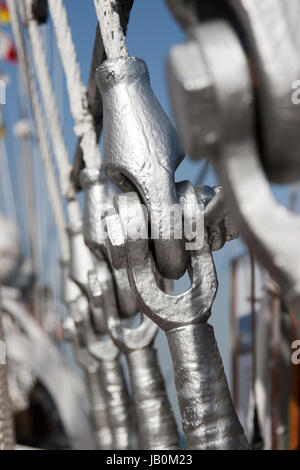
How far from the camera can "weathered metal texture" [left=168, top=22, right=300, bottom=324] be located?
8.5 inches

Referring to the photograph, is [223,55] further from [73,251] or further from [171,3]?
[73,251]

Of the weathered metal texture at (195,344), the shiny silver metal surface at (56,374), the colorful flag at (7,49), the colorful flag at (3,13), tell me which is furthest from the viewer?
the colorful flag at (7,49)

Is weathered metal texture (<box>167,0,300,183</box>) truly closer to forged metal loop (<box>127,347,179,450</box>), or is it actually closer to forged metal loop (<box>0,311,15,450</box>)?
forged metal loop (<box>127,347,179,450</box>)

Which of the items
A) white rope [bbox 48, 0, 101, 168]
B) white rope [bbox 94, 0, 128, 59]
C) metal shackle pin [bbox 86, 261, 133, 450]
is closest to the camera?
white rope [bbox 94, 0, 128, 59]

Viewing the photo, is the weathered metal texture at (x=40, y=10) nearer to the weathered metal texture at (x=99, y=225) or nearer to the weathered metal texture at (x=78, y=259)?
the weathered metal texture at (x=78, y=259)

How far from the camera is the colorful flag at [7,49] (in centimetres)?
455

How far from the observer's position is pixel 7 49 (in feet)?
15.1

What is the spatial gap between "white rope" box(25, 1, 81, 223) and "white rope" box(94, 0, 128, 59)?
0.65m

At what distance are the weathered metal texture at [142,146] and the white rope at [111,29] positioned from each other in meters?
0.04

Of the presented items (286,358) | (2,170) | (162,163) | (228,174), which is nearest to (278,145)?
(228,174)

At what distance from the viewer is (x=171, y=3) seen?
9.2 inches

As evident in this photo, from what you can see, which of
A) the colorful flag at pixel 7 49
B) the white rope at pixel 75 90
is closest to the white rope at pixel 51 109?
the white rope at pixel 75 90

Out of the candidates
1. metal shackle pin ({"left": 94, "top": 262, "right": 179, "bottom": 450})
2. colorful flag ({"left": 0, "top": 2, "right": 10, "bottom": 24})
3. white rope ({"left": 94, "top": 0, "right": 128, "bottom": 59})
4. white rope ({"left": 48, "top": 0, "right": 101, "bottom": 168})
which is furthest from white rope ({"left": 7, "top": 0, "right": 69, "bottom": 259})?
colorful flag ({"left": 0, "top": 2, "right": 10, "bottom": 24})
